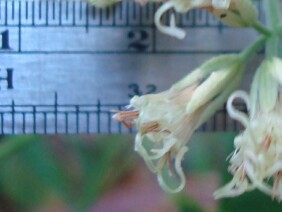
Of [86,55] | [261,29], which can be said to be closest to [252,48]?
[261,29]

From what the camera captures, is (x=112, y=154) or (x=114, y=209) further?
(x=114, y=209)

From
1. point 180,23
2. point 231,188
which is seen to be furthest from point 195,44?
point 231,188

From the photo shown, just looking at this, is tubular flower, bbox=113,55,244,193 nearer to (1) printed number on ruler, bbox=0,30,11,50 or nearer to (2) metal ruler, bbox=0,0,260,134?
(2) metal ruler, bbox=0,0,260,134

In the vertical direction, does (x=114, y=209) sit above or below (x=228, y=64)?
below

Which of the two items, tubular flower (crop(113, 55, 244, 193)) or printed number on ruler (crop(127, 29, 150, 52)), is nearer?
tubular flower (crop(113, 55, 244, 193))

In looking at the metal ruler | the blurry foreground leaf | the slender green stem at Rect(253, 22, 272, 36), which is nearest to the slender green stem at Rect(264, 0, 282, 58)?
the slender green stem at Rect(253, 22, 272, 36)

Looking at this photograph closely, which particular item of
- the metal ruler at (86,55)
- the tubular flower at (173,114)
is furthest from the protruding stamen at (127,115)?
the metal ruler at (86,55)

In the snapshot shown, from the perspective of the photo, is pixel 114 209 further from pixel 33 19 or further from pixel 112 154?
pixel 33 19
